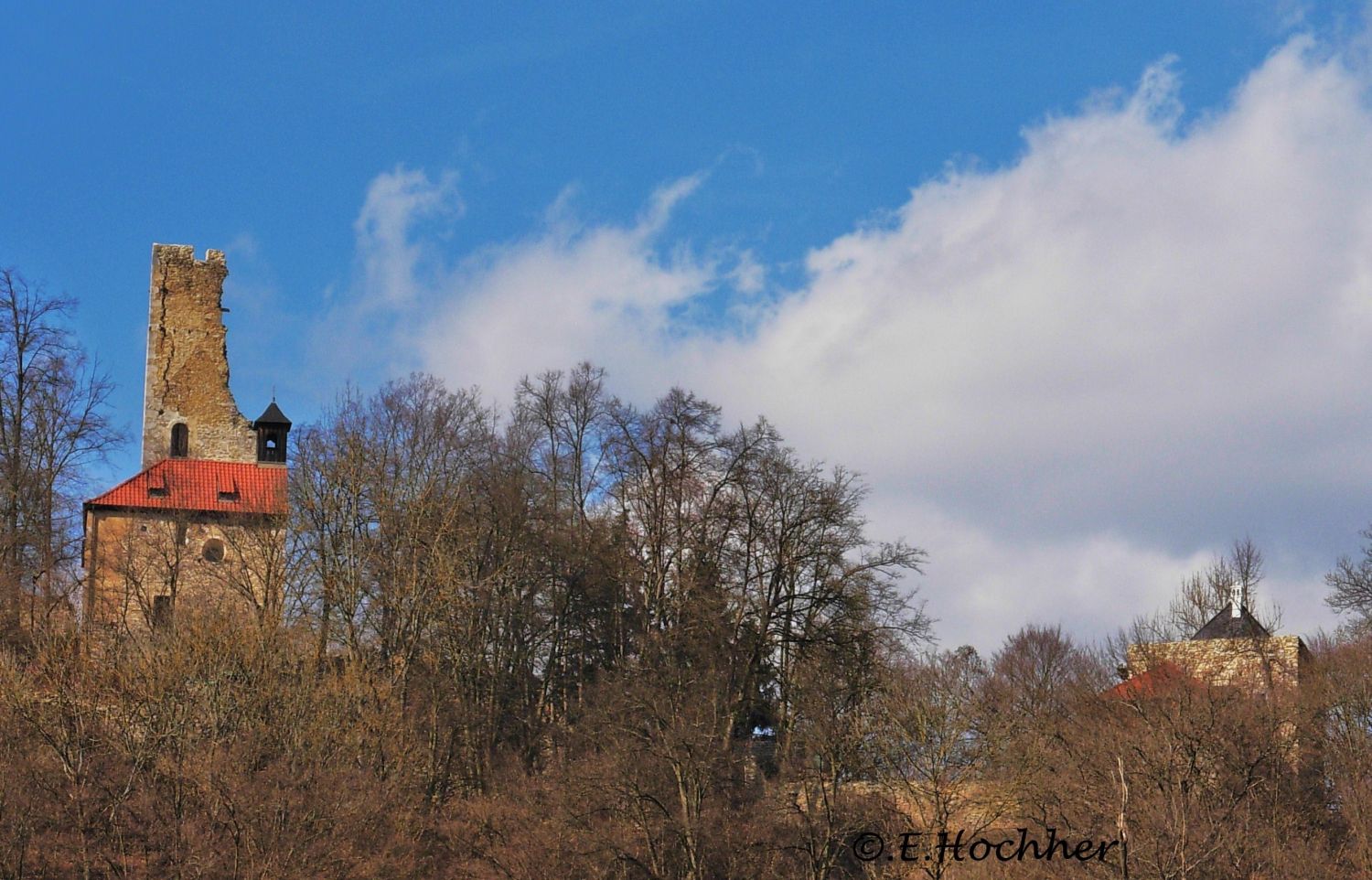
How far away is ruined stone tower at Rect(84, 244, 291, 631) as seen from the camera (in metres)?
43.2

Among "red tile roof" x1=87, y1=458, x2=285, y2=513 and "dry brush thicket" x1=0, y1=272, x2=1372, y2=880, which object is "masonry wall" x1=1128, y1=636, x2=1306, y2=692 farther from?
"red tile roof" x1=87, y1=458, x2=285, y2=513

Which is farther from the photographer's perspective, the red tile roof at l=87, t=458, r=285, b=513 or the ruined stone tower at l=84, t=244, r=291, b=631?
the red tile roof at l=87, t=458, r=285, b=513

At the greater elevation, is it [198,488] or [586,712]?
[198,488]

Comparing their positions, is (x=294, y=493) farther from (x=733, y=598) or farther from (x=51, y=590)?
(x=733, y=598)

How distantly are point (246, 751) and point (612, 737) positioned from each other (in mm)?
8477

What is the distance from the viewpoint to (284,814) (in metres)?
32.7

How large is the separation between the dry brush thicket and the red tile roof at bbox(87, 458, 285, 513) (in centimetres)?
404

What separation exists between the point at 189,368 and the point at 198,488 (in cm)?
637

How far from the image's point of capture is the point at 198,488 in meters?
52.2
